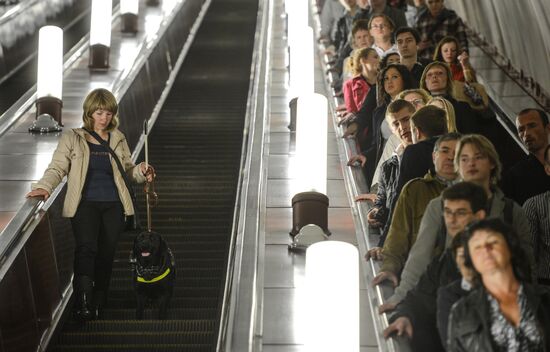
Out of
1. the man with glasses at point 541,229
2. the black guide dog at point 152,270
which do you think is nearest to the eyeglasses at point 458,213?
the man with glasses at point 541,229

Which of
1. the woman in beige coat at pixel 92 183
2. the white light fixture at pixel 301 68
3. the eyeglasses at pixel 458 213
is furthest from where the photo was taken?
the white light fixture at pixel 301 68

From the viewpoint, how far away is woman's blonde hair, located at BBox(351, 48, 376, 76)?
9375 mm

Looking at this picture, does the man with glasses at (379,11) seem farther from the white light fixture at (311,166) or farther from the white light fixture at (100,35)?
the white light fixture at (311,166)

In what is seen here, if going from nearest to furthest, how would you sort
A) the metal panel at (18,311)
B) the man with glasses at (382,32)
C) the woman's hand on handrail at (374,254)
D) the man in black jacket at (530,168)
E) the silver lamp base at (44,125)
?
the woman's hand on handrail at (374,254) → the man in black jacket at (530,168) → the metal panel at (18,311) → the man with glasses at (382,32) → the silver lamp base at (44,125)

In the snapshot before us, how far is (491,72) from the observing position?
1405 centimetres

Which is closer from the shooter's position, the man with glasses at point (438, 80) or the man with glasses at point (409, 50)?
the man with glasses at point (438, 80)

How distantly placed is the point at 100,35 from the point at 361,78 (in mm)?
4893

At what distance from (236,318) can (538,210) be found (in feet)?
5.09

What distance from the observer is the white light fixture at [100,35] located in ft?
44.3

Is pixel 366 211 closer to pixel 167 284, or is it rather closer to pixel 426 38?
pixel 167 284

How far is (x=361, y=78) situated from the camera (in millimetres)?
9570

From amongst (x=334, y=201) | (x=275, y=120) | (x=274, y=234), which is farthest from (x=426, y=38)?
(x=274, y=234)

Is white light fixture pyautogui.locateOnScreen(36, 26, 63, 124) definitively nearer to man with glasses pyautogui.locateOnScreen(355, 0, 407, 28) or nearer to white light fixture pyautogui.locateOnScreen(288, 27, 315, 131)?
white light fixture pyautogui.locateOnScreen(288, 27, 315, 131)

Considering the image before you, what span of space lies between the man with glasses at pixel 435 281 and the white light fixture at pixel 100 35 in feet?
28.4
